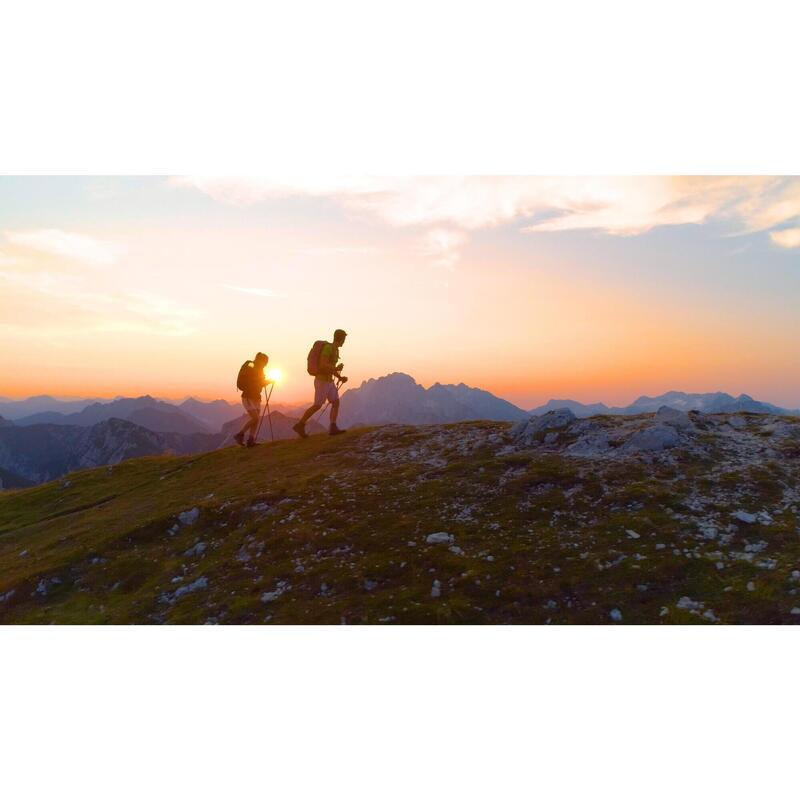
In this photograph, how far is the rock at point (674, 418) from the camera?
1948 centimetres

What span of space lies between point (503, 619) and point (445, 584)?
1.67m

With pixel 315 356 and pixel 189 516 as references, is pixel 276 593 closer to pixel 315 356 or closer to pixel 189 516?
pixel 189 516

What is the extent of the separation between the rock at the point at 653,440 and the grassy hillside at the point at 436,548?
942 millimetres

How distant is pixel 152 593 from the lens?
535 inches

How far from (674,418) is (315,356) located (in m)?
17.3

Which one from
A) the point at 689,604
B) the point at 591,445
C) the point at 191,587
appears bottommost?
the point at 191,587

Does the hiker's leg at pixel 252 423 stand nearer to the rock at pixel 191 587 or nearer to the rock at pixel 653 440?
the rock at pixel 191 587

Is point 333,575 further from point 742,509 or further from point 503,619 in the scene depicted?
point 742,509

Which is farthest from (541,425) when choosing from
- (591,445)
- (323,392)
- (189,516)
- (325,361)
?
(189,516)

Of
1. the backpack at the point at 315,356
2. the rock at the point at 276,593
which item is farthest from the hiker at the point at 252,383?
the rock at the point at 276,593

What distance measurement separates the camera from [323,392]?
83.3 ft

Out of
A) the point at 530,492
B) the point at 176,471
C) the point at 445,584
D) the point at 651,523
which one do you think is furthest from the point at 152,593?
the point at 176,471

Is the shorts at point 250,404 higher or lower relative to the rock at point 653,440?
higher

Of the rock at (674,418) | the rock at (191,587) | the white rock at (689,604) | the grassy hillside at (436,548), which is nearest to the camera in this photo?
the white rock at (689,604)
